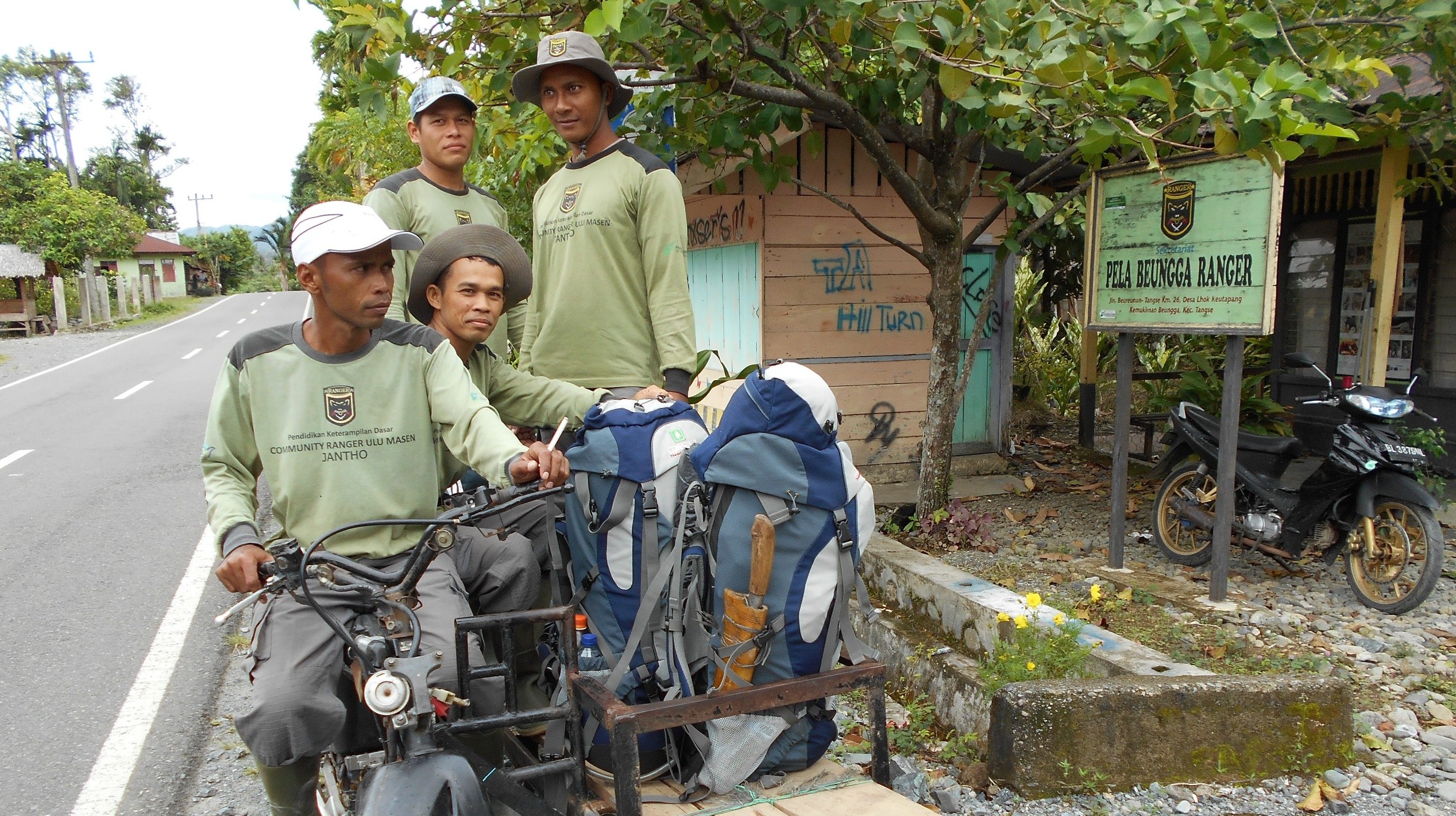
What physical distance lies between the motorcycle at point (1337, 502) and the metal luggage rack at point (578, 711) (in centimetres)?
358

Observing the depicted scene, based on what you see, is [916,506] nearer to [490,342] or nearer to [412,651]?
[490,342]

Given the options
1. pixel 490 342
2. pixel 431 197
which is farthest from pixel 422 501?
pixel 431 197

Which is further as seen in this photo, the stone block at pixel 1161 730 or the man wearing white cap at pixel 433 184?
the man wearing white cap at pixel 433 184

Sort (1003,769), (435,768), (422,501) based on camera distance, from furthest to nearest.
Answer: (1003,769) → (422,501) → (435,768)

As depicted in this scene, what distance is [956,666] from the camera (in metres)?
3.94

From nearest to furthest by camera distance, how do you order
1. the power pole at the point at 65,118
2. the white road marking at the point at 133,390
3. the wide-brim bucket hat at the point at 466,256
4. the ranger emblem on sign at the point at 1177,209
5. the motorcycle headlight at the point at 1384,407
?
the wide-brim bucket hat at the point at 466,256
the ranger emblem on sign at the point at 1177,209
the motorcycle headlight at the point at 1384,407
the white road marking at the point at 133,390
the power pole at the point at 65,118

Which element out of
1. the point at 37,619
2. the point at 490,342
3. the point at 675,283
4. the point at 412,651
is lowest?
the point at 37,619

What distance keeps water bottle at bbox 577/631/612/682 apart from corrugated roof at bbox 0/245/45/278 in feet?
106

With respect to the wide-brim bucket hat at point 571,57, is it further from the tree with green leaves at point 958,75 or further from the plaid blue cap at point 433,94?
the plaid blue cap at point 433,94

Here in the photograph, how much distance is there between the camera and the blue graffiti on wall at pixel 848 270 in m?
7.53

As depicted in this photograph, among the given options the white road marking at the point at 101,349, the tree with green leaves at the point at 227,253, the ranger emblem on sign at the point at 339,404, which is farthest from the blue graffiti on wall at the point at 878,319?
the tree with green leaves at the point at 227,253

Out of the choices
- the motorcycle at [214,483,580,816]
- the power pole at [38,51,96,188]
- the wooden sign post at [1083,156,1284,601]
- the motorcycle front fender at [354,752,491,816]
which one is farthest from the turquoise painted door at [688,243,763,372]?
the power pole at [38,51,96,188]

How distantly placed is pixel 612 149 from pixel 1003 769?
261 centimetres

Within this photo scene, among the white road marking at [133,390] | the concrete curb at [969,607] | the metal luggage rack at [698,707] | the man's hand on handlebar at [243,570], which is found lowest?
the white road marking at [133,390]
